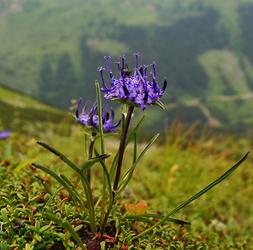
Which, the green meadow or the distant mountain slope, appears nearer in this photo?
the green meadow

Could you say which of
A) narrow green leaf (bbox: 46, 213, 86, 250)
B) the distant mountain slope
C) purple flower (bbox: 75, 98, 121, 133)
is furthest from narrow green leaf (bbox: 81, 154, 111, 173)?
the distant mountain slope

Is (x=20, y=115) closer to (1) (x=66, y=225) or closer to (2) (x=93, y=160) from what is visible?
(1) (x=66, y=225)

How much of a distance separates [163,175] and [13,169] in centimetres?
447

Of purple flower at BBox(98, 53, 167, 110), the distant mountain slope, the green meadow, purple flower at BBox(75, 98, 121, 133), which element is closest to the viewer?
purple flower at BBox(98, 53, 167, 110)

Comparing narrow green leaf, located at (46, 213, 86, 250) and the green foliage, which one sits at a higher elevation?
the green foliage

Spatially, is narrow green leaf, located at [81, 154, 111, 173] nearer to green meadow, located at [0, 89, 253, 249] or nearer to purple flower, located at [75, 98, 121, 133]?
green meadow, located at [0, 89, 253, 249]

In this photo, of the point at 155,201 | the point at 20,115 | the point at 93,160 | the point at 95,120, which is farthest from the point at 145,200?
the point at 20,115

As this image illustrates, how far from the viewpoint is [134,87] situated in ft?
9.87

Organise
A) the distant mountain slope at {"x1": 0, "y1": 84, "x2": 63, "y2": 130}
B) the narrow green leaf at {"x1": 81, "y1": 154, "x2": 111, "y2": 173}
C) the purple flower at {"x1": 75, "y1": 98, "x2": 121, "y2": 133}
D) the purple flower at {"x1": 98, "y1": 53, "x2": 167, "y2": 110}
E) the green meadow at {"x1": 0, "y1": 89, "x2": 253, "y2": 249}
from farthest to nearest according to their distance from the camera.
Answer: the distant mountain slope at {"x1": 0, "y1": 84, "x2": 63, "y2": 130}
the purple flower at {"x1": 75, "y1": 98, "x2": 121, "y2": 133}
the green meadow at {"x1": 0, "y1": 89, "x2": 253, "y2": 249}
the purple flower at {"x1": 98, "y1": 53, "x2": 167, "y2": 110}
the narrow green leaf at {"x1": 81, "y1": 154, "x2": 111, "y2": 173}

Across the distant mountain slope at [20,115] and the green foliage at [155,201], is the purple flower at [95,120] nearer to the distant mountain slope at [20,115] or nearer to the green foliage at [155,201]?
the green foliage at [155,201]

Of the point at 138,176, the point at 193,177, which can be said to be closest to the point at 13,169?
the point at 138,176

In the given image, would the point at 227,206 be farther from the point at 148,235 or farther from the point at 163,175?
the point at 148,235

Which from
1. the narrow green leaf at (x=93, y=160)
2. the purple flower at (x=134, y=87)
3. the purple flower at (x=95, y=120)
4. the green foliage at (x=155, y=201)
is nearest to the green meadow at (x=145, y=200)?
the green foliage at (x=155, y=201)

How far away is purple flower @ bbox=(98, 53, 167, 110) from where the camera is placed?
2963mm
